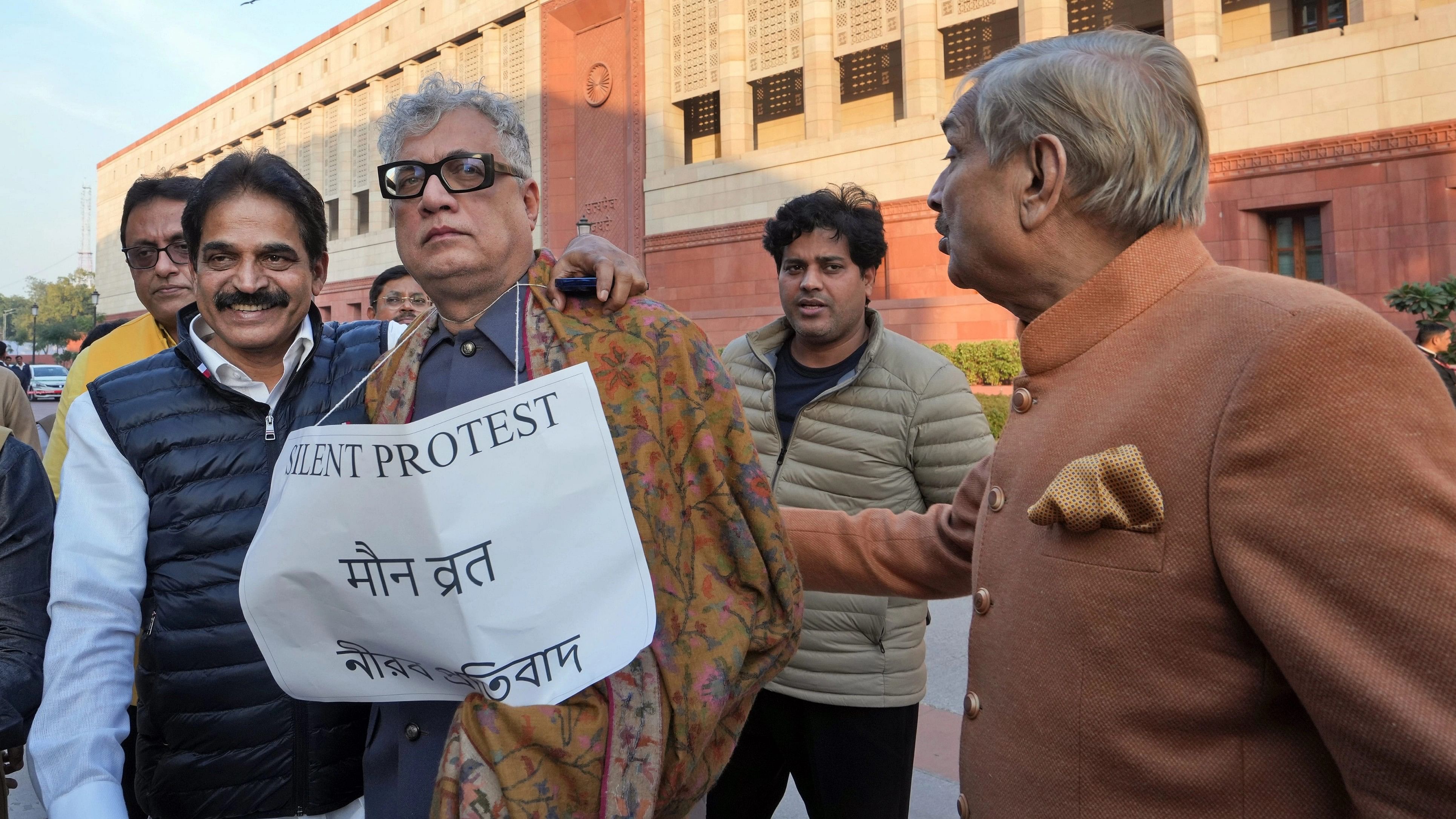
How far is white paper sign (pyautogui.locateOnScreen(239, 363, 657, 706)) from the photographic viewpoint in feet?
4.05

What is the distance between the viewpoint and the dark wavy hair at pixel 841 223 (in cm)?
328

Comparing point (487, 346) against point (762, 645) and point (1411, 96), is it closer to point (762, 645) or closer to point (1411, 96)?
point (762, 645)

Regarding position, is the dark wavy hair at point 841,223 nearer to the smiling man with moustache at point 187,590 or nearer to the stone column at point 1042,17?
the smiling man with moustache at point 187,590

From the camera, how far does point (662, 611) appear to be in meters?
1.41

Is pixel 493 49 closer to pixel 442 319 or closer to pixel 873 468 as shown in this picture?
pixel 873 468

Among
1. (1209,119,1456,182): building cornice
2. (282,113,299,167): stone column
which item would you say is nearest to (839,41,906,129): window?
(1209,119,1456,182): building cornice

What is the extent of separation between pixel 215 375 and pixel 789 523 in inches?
50.8

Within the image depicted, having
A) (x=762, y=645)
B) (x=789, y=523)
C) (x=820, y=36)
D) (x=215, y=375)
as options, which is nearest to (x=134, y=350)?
(x=215, y=375)

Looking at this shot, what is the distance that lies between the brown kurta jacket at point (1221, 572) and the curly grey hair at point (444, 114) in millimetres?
1115

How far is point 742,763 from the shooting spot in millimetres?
2805

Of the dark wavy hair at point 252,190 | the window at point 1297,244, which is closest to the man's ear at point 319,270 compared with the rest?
the dark wavy hair at point 252,190

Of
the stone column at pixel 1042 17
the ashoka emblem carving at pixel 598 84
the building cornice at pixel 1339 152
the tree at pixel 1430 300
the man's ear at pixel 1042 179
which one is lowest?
the man's ear at pixel 1042 179

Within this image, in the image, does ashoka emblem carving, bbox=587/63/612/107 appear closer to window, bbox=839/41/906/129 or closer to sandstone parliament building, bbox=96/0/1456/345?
sandstone parliament building, bbox=96/0/1456/345

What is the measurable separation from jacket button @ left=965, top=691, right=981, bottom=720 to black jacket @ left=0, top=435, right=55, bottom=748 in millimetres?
→ 1700
